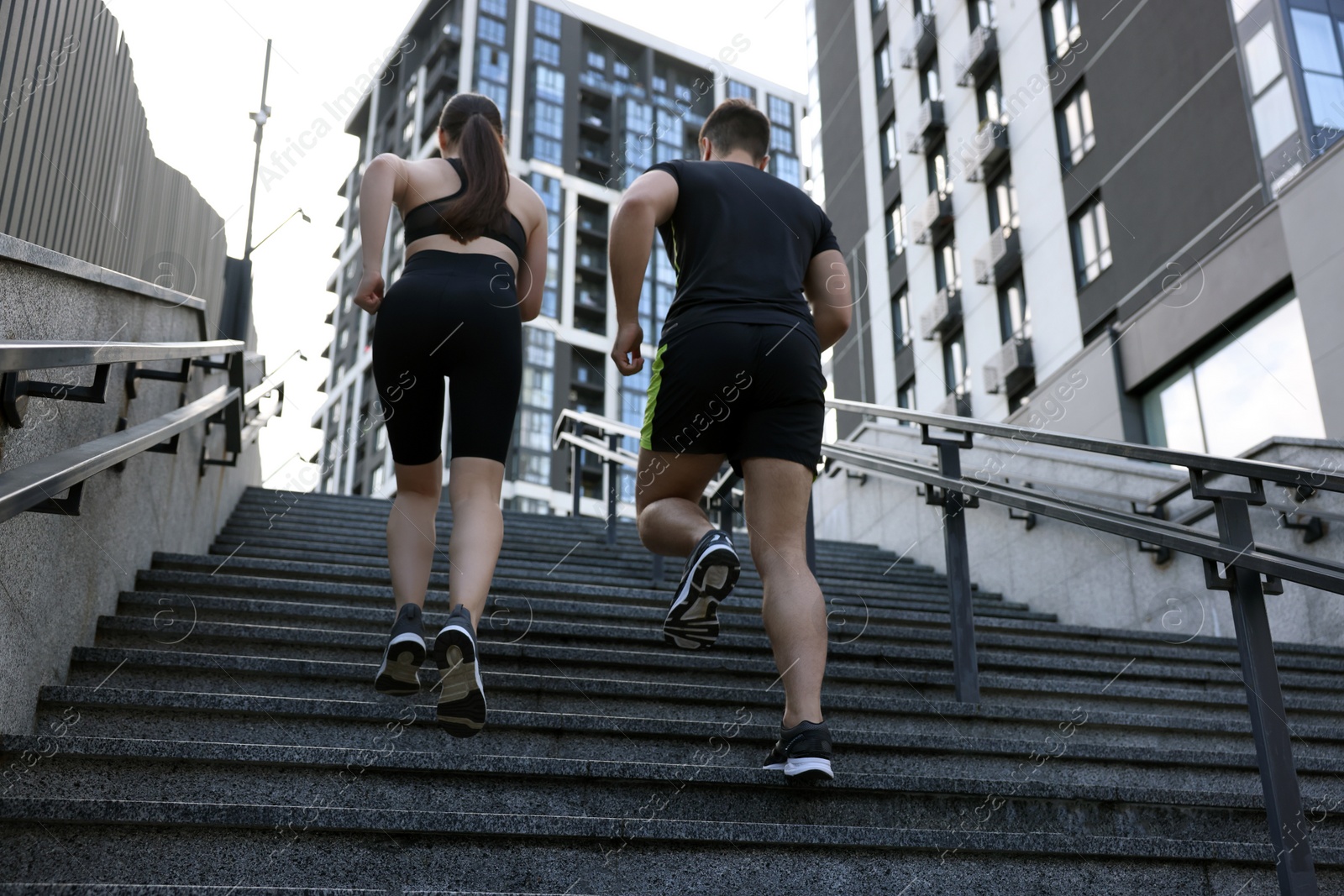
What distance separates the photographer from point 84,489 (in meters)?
3.67

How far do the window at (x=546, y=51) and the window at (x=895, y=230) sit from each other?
37721mm

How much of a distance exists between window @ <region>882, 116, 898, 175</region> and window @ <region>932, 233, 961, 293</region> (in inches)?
139

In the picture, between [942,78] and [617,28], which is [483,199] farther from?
[617,28]

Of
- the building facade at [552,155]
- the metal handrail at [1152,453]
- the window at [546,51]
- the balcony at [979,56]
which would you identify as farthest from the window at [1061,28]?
the window at [546,51]

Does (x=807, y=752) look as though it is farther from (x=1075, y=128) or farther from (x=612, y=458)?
(x=1075, y=128)

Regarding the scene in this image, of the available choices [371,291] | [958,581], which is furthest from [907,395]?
[371,291]

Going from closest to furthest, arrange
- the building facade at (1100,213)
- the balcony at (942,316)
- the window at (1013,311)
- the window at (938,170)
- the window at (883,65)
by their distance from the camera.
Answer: the building facade at (1100,213), the window at (1013,311), the balcony at (942,316), the window at (938,170), the window at (883,65)

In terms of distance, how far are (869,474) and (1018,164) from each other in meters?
12.0

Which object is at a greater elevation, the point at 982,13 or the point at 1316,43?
the point at 982,13

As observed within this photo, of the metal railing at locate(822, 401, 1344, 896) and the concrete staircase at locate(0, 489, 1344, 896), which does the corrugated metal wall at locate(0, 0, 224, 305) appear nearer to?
the concrete staircase at locate(0, 489, 1344, 896)

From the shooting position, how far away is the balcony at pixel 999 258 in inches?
836

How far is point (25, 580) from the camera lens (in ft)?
9.91

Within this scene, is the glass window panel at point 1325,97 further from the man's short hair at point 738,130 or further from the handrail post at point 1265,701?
the handrail post at point 1265,701

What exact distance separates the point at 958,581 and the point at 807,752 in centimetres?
158
